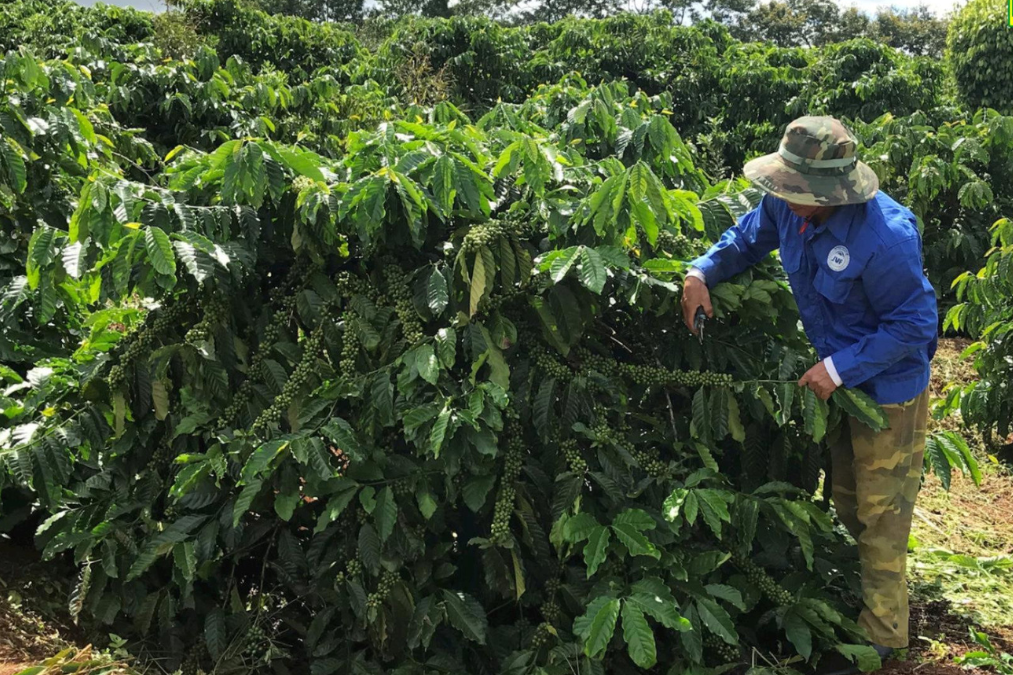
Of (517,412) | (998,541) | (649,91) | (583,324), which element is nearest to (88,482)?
(517,412)

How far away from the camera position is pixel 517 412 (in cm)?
283

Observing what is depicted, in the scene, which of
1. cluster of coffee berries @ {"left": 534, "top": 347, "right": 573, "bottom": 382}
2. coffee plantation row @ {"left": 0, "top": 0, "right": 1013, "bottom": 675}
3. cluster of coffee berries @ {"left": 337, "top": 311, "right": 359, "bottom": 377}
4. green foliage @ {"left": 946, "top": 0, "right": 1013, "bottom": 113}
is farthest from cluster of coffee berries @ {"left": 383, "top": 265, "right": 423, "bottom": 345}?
green foliage @ {"left": 946, "top": 0, "right": 1013, "bottom": 113}

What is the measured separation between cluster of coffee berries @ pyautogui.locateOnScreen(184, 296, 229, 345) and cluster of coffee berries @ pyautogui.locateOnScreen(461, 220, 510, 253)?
0.83m

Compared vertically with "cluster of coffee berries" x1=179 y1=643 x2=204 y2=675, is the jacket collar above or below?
above

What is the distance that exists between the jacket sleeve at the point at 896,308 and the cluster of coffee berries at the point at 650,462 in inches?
25.2

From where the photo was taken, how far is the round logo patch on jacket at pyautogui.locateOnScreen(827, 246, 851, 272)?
262cm

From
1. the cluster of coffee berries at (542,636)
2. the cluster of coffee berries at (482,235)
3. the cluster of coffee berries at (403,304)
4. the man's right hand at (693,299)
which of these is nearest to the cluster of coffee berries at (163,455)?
the cluster of coffee berries at (403,304)

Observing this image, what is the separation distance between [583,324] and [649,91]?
10108 mm

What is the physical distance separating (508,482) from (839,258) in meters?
1.18

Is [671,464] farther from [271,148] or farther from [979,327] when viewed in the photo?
[979,327]

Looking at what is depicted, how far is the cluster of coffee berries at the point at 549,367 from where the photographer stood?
2.85 meters

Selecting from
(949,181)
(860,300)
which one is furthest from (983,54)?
(860,300)

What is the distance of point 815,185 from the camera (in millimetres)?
2621

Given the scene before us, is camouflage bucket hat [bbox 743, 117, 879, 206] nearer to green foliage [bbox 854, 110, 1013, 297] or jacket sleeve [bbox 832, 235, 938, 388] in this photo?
jacket sleeve [bbox 832, 235, 938, 388]
